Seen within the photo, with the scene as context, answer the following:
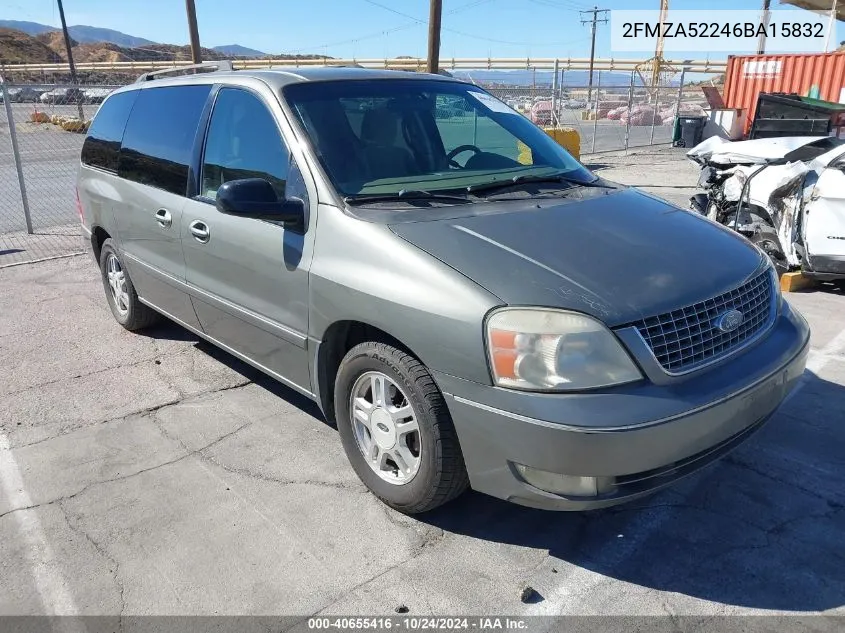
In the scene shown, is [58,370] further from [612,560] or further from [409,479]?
[612,560]

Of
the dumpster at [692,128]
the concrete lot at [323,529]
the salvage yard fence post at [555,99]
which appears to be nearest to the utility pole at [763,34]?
the dumpster at [692,128]

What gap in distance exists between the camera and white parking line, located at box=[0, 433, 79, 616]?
2.63m

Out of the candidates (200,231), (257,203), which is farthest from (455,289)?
(200,231)

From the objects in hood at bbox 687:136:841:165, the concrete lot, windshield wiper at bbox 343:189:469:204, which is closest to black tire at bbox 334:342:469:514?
the concrete lot

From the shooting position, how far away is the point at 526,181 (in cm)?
356

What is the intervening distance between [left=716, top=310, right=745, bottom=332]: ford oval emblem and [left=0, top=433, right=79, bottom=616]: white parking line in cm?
271

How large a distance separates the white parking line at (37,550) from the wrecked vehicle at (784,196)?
6.12m

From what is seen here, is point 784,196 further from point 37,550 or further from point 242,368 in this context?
point 37,550

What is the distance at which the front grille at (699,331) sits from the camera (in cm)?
250

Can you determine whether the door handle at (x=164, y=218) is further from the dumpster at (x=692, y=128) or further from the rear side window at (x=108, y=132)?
the dumpster at (x=692, y=128)

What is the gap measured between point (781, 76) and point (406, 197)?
2043 centimetres

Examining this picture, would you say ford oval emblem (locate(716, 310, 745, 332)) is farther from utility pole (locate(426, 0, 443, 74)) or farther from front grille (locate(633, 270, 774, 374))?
utility pole (locate(426, 0, 443, 74))

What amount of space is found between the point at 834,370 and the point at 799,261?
7.19 feet

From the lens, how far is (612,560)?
281 centimetres
